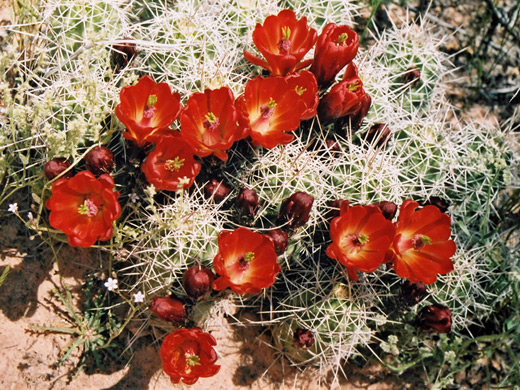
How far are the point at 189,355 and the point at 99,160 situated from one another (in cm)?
99

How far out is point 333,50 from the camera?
2.78m

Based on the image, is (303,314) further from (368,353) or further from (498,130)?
(498,130)

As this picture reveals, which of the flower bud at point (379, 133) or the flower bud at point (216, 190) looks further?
the flower bud at point (379, 133)

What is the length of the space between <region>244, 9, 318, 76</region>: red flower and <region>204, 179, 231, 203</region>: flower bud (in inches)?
24.9

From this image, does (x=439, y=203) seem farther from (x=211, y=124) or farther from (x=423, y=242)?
(x=211, y=124)

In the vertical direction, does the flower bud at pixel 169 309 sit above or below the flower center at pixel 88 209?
below

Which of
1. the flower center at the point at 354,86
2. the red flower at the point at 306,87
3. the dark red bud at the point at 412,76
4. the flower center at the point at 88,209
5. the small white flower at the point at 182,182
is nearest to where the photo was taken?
the small white flower at the point at 182,182

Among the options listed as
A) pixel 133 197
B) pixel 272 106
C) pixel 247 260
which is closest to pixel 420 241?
pixel 247 260

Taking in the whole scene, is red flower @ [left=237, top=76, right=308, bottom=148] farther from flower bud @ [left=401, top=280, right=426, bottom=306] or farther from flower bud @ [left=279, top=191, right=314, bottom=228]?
flower bud @ [left=401, top=280, right=426, bottom=306]

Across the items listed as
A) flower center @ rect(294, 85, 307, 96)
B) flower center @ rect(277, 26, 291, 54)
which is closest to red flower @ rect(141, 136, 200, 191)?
flower center @ rect(294, 85, 307, 96)

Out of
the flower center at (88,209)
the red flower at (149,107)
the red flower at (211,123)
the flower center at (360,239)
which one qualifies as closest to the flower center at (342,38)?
the red flower at (211,123)

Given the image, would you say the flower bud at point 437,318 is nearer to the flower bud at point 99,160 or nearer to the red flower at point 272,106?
the red flower at point 272,106

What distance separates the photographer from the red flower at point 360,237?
2.55 meters

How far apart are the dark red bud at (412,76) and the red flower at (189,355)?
196 cm
